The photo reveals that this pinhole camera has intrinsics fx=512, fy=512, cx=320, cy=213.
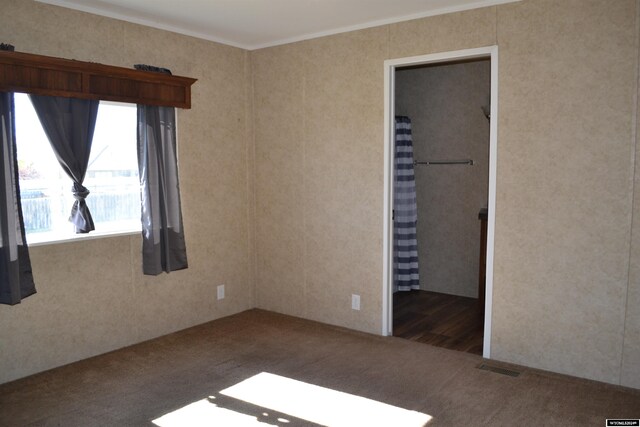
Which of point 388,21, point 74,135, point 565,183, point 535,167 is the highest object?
point 388,21

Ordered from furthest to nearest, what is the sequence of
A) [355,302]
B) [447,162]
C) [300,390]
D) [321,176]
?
[447,162] < [321,176] < [355,302] < [300,390]

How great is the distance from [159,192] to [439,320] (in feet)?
9.12

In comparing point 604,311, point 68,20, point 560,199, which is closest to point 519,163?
point 560,199

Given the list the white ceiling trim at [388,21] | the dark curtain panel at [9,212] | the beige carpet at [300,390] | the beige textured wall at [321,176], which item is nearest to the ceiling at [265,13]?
the white ceiling trim at [388,21]

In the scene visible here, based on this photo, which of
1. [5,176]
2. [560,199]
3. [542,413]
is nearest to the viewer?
[542,413]

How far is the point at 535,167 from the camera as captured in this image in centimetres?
355

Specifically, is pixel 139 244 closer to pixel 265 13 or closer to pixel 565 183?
pixel 265 13

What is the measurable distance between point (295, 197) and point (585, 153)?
2.50 metres

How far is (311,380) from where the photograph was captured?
3.51 metres

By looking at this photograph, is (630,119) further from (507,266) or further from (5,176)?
(5,176)

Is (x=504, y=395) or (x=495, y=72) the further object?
(x=495, y=72)

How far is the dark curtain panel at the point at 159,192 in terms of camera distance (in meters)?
4.04

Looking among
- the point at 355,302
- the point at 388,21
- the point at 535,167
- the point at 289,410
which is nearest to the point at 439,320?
the point at 355,302

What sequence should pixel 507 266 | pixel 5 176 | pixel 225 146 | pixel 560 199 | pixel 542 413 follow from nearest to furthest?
pixel 542 413 → pixel 5 176 → pixel 560 199 → pixel 507 266 → pixel 225 146
